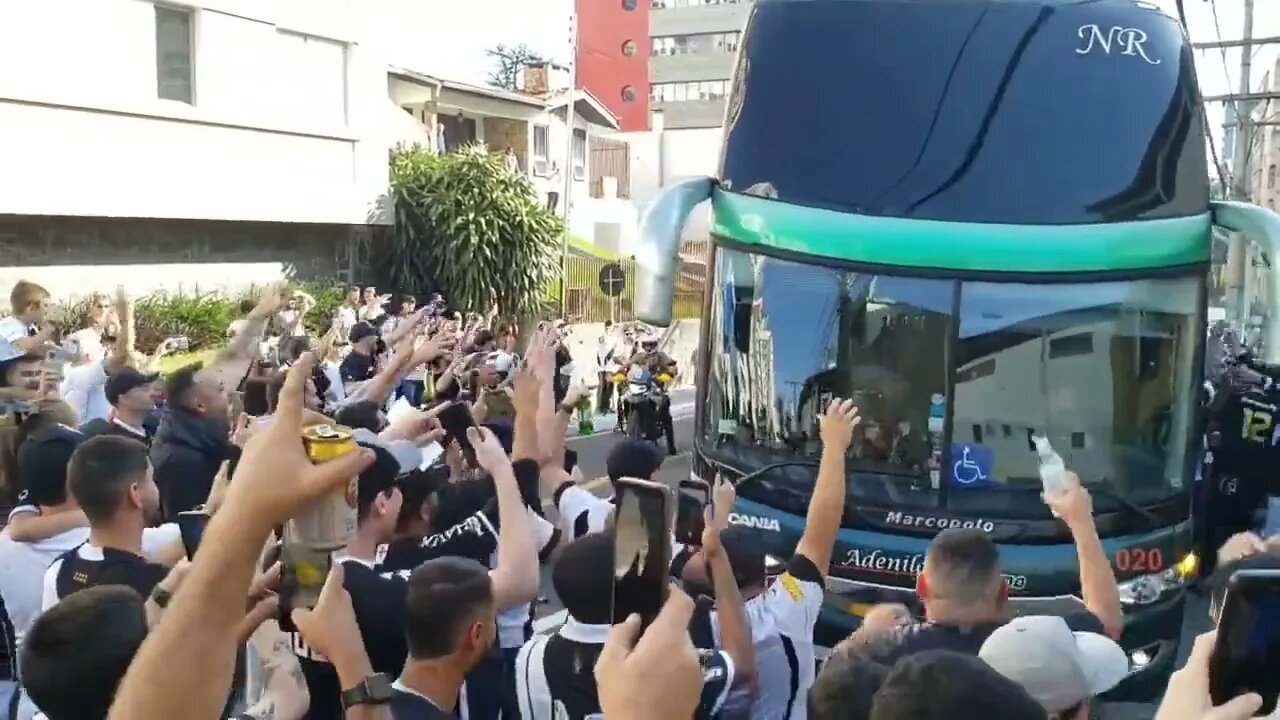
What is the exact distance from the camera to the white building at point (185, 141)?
17359 mm

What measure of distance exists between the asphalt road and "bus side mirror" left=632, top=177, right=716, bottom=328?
0.92 meters

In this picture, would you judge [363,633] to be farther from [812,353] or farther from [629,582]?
[812,353]

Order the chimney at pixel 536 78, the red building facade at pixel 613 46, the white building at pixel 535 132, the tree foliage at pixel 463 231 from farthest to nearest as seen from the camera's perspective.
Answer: the red building facade at pixel 613 46, the chimney at pixel 536 78, the white building at pixel 535 132, the tree foliage at pixel 463 231

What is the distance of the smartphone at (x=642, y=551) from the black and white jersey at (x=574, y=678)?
3.74 ft

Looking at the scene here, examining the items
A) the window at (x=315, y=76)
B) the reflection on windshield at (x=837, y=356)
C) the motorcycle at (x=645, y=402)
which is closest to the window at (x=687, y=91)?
the window at (x=315, y=76)

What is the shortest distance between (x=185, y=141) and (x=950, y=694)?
65.0ft

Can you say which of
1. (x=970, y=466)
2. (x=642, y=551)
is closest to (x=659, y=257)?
(x=970, y=466)

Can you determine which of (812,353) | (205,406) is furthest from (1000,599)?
(205,406)

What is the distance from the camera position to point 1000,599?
11.2 feet

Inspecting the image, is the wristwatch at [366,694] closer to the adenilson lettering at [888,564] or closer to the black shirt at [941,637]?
the black shirt at [941,637]

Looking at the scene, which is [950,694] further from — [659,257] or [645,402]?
[645,402]

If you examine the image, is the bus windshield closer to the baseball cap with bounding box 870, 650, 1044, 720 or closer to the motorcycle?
the baseball cap with bounding box 870, 650, 1044, 720

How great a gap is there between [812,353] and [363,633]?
3262 millimetres

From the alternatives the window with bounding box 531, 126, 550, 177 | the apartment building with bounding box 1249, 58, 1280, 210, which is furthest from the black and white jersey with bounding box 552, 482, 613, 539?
the apartment building with bounding box 1249, 58, 1280, 210
